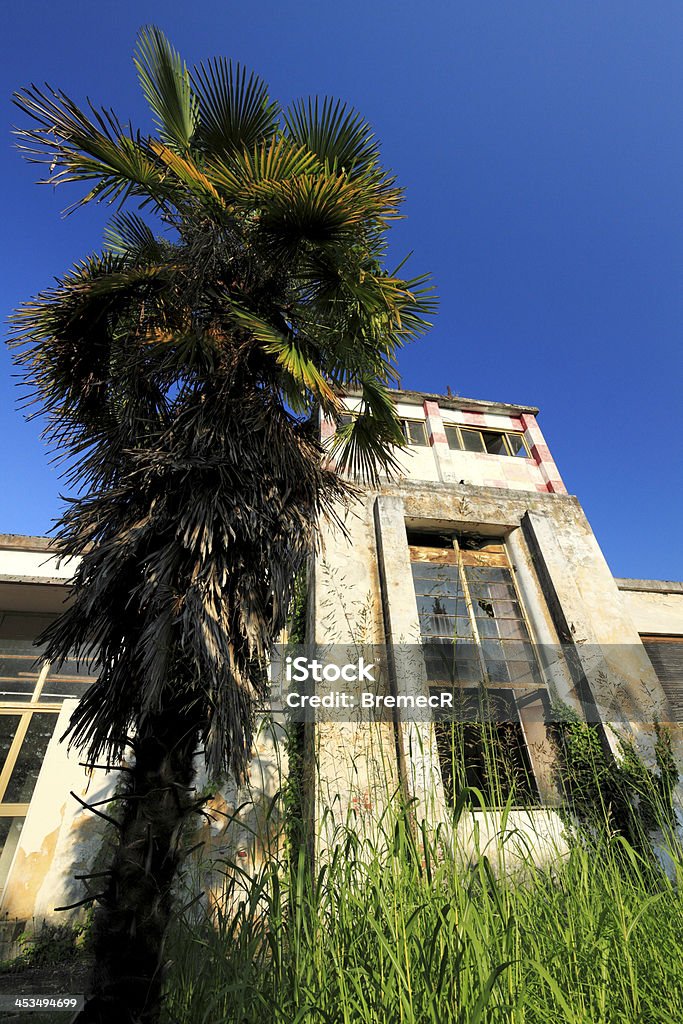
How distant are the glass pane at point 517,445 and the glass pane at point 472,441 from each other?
26.5 inches

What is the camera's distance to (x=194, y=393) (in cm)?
372

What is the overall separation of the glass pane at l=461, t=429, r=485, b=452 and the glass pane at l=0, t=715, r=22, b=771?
8.67m

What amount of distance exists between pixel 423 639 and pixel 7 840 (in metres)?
5.94

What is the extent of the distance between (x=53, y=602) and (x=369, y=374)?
251 inches

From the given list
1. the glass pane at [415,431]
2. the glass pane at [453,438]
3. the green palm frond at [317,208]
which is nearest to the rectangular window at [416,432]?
the glass pane at [415,431]

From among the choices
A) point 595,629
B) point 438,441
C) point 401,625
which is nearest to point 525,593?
point 595,629

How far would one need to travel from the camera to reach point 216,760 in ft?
8.71

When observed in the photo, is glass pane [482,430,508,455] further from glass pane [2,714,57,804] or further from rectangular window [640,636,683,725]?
glass pane [2,714,57,804]

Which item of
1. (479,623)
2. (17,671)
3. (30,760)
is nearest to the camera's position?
(30,760)

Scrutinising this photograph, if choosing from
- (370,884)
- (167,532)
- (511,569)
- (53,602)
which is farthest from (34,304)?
(511,569)

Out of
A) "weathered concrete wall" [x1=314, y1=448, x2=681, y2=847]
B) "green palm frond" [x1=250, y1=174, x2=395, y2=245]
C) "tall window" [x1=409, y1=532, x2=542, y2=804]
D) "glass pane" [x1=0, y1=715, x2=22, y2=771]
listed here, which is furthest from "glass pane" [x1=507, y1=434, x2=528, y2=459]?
"glass pane" [x1=0, y1=715, x2=22, y2=771]

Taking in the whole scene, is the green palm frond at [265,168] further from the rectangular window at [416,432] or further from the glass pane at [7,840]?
the glass pane at [7,840]

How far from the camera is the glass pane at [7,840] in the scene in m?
5.75

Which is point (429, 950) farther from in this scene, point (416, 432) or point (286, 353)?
point (416, 432)
